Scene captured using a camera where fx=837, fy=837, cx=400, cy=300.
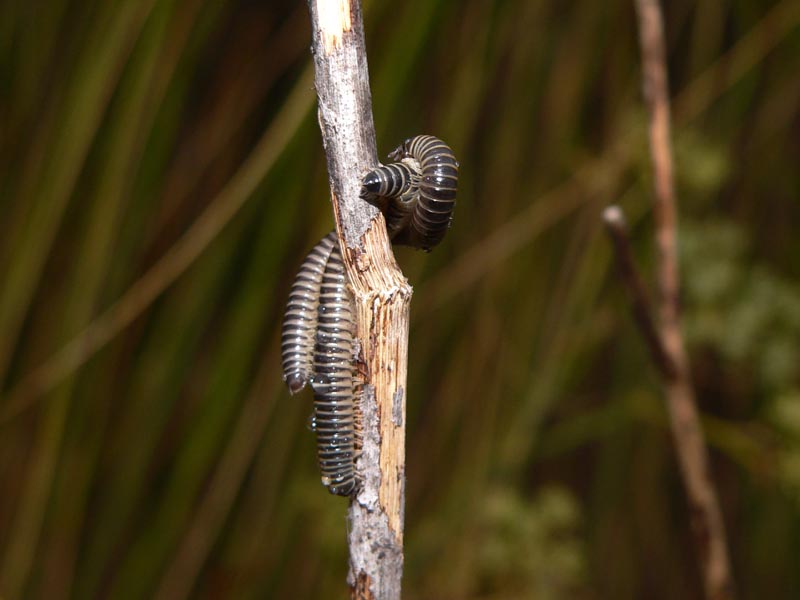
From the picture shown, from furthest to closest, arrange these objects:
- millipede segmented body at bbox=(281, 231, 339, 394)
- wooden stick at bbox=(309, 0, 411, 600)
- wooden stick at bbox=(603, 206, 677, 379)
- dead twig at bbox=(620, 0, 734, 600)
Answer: dead twig at bbox=(620, 0, 734, 600) → wooden stick at bbox=(603, 206, 677, 379) → millipede segmented body at bbox=(281, 231, 339, 394) → wooden stick at bbox=(309, 0, 411, 600)

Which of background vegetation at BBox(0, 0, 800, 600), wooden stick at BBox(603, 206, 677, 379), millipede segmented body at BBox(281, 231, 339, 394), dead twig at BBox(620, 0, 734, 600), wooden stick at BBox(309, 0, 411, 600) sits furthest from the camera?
background vegetation at BBox(0, 0, 800, 600)

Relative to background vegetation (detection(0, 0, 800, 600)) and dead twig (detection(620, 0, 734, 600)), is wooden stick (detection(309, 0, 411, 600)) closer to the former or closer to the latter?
background vegetation (detection(0, 0, 800, 600))

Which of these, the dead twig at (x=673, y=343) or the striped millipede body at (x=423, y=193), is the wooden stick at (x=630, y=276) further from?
the striped millipede body at (x=423, y=193)

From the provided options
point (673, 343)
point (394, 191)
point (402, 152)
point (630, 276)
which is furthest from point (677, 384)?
point (394, 191)

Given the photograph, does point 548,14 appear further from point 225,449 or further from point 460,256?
point 225,449

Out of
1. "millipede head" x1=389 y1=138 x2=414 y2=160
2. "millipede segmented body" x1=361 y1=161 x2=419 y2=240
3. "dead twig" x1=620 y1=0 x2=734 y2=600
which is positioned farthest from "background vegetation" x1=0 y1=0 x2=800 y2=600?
"millipede segmented body" x1=361 y1=161 x2=419 y2=240

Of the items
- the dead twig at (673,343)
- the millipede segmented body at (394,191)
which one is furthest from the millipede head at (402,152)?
the dead twig at (673,343)
